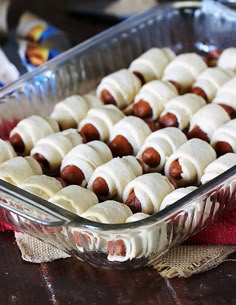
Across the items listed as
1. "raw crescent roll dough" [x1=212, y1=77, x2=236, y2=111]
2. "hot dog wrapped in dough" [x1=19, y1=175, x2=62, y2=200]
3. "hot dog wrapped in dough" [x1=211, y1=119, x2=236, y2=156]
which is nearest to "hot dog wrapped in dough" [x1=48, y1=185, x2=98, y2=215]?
"hot dog wrapped in dough" [x1=19, y1=175, x2=62, y2=200]

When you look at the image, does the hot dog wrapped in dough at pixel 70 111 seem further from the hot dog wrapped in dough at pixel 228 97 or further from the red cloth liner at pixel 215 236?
the red cloth liner at pixel 215 236

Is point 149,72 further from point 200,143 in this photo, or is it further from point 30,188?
point 30,188

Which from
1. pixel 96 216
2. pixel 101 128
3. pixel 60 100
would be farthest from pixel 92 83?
pixel 96 216

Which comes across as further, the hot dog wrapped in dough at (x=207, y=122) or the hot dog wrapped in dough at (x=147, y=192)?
the hot dog wrapped in dough at (x=207, y=122)

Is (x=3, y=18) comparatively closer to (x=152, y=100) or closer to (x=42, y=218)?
(x=152, y=100)

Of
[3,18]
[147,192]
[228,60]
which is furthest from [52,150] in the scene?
[3,18]

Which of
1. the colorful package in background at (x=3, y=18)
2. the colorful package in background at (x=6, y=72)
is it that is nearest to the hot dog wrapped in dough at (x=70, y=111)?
the colorful package in background at (x=6, y=72)
